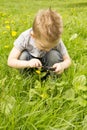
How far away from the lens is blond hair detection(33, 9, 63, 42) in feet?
9.11

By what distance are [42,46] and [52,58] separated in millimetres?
230

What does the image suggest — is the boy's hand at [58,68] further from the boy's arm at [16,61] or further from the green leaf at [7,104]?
the green leaf at [7,104]

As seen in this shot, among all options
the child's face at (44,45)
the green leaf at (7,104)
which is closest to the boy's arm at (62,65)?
the child's face at (44,45)

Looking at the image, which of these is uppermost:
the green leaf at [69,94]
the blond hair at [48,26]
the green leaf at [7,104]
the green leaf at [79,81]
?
the blond hair at [48,26]

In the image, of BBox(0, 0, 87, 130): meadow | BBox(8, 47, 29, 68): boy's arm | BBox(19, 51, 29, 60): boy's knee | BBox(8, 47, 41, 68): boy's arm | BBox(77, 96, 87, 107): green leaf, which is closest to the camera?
BBox(0, 0, 87, 130): meadow

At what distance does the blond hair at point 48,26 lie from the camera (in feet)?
9.11

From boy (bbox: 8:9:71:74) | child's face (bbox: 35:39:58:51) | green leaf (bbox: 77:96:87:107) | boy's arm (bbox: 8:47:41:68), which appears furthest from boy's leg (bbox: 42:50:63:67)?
green leaf (bbox: 77:96:87:107)

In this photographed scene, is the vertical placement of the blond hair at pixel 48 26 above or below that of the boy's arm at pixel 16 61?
above

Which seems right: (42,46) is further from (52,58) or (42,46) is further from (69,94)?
(69,94)

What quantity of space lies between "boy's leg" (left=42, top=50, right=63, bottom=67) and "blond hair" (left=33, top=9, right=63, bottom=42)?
33 centimetres

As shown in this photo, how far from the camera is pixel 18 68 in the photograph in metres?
3.13

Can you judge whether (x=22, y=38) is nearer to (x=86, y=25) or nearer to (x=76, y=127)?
(x=76, y=127)

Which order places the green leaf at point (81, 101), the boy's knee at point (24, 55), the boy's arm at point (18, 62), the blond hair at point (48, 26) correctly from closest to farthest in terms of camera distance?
1. the green leaf at point (81, 101)
2. the blond hair at point (48, 26)
3. the boy's arm at point (18, 62)
4. the boy's knee at point (24, 55)

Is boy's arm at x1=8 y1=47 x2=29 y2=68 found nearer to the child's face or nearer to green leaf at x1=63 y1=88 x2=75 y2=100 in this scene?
the child's face
